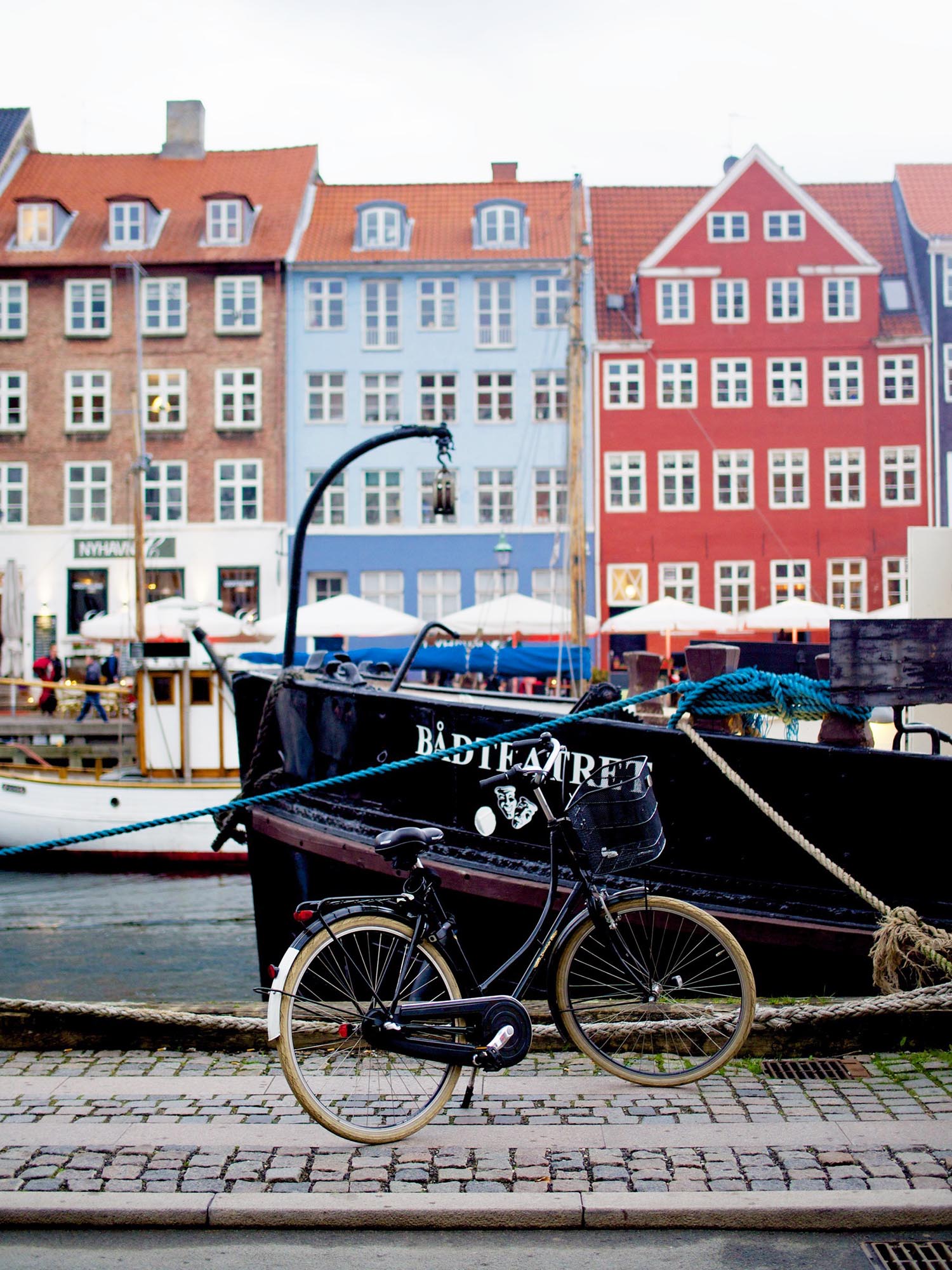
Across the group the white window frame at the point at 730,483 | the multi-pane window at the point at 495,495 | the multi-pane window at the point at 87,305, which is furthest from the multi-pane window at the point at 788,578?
the multi-pane window at the point at 87,305

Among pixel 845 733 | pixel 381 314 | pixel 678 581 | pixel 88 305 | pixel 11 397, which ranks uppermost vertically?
pixel 88 305

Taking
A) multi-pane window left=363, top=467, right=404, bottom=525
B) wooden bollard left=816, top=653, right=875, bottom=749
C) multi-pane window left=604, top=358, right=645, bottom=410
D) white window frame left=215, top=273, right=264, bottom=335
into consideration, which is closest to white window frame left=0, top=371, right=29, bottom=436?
white window frame left=215, top=273, right=264, bottom=335

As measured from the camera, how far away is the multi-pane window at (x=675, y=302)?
4059 cm

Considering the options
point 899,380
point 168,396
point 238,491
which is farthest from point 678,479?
point 168,396

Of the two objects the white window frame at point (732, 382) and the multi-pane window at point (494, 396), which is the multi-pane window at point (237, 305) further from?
the white window frame at point (732, 382)

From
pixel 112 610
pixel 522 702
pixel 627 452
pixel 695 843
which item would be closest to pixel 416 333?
pixel 627 452

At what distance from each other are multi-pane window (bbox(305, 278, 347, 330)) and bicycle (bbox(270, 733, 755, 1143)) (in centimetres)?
3821

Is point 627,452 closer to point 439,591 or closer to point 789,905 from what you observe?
point 439,591

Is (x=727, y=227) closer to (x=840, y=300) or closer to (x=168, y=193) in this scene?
(x=840, y=300)

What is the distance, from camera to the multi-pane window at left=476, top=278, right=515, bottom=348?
41656 mm

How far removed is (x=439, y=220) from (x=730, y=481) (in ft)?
41.4

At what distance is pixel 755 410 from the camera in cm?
4056

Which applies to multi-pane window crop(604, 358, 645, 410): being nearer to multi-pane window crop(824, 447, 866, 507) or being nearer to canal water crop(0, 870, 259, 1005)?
multi-pane window crop(824, 447, 866, 507)

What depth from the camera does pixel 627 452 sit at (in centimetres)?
4053
